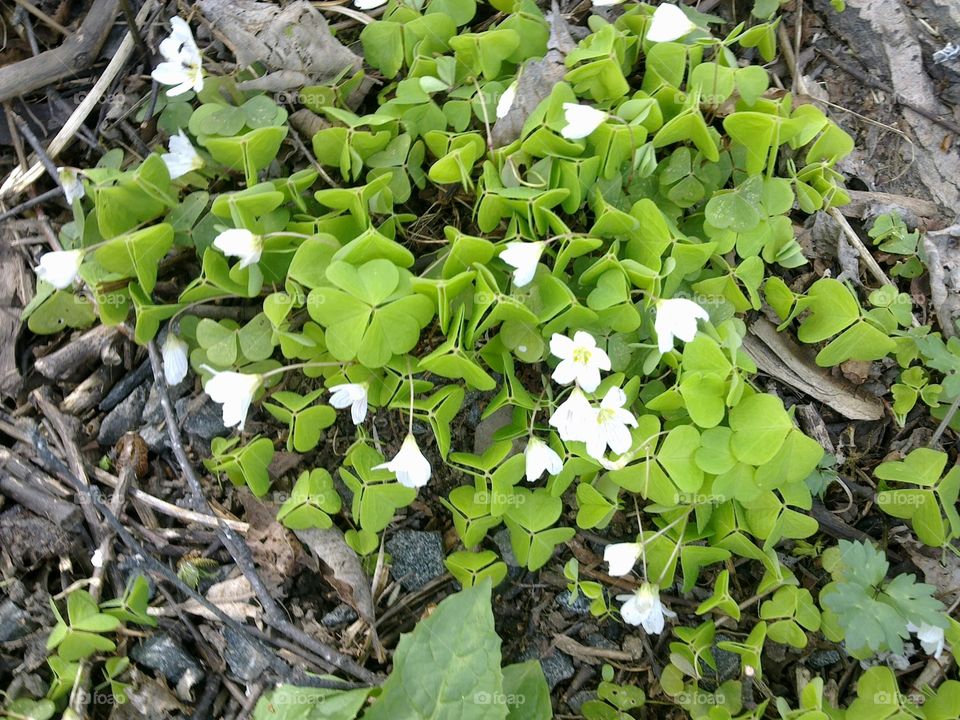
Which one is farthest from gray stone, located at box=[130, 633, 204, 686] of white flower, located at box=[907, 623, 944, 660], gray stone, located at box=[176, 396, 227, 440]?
white flower, located at box=[907, 623, 944, 660]

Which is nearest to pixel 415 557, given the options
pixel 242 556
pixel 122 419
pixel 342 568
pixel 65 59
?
pixel 342 568

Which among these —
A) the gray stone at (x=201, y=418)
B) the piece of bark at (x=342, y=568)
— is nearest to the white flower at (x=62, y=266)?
the gray stone at (x=201, y=418)

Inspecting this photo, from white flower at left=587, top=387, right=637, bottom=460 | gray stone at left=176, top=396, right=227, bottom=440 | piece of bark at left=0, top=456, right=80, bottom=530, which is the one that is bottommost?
piece of bark at left=0, top=456, right=80, bottom=530

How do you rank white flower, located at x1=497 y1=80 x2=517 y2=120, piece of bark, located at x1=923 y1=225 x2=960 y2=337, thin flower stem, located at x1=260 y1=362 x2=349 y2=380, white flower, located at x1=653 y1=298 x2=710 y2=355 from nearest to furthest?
white flower, located at x1=653 y1=298 x2=710 y2=355
thin flower stem, located at x1=260 y1=362 x2=349 y2=380
white flower, located at x1=497 y1=80 x2=517 y2=120
piece of bark, located at x1=923 y1=225 x2=960 y2=337

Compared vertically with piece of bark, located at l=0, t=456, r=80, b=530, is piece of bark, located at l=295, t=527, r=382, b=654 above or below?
below

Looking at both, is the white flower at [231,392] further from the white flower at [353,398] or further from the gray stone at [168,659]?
the gray stone at [168,659]

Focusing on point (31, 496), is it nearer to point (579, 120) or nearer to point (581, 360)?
point (581, 360)

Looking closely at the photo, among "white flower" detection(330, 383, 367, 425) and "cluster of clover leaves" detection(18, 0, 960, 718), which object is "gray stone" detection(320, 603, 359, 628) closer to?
"cluster of clover leaves" detection(18, 0, 960, 718)

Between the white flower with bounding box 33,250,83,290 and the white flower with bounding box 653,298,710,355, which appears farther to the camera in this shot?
the white flower with bounding box 33,250,83,290
